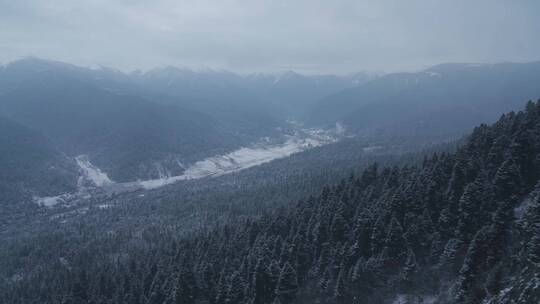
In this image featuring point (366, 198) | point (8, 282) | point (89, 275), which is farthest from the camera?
point (8, 282)

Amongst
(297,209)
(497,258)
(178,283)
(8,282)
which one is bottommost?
(8,282)

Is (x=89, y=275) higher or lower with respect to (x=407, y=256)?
lower

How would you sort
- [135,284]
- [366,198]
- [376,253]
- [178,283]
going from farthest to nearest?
→ [135,284], [366,198], [178,283], [376,253]

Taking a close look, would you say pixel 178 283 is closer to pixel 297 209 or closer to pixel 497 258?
pixel 297 209

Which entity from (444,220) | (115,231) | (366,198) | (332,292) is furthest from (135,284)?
(115,231)

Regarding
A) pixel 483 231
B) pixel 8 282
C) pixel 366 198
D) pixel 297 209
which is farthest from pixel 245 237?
pixel 8 282

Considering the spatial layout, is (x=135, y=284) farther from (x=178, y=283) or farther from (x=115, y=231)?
(x=115, y=231)

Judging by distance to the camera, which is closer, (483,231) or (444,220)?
(483,231)
